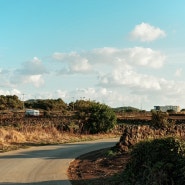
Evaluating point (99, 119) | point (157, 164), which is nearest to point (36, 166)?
point (157, 164)

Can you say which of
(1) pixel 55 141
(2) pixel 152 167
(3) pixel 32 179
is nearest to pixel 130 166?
(2) pixel 152 167

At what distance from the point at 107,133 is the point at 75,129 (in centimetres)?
417

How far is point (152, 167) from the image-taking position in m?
10.7

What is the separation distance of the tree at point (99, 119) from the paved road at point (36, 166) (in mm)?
13963

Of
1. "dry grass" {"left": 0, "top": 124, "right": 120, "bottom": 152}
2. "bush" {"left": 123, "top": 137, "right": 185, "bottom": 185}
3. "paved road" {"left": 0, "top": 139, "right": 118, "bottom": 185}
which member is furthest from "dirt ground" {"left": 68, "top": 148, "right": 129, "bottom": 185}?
"dry grass" {"left": 0, "top": 124, "right": 120, "bottom": 152}

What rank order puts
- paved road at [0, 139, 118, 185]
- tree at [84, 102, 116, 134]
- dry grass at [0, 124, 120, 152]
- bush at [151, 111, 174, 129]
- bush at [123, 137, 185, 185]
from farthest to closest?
tree at [84, 102, 116, 134] → bush at [151, 111, 174, 129] → dry grass at [0, 124, 120, 152] → paved road at [0, 139, 118, 185] → bush at [123, 137, 185, 185]

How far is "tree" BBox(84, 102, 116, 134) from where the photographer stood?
39.2 metres

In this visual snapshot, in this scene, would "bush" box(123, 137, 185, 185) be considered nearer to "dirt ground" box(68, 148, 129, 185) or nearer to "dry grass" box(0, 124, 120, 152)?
"dirt ground" box(68, 148, 129, 185)

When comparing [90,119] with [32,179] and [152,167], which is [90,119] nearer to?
[32,179]

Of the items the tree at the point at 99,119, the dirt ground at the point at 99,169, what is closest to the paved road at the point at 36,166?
the dirt ground at the point at 99,169

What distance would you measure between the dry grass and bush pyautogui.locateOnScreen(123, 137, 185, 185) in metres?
14.1

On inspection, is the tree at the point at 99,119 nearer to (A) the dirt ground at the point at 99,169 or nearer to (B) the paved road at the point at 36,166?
(B) the paved road at the point at 36,166

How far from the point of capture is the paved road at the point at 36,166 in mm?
13945

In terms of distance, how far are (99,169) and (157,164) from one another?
6.22 metres
